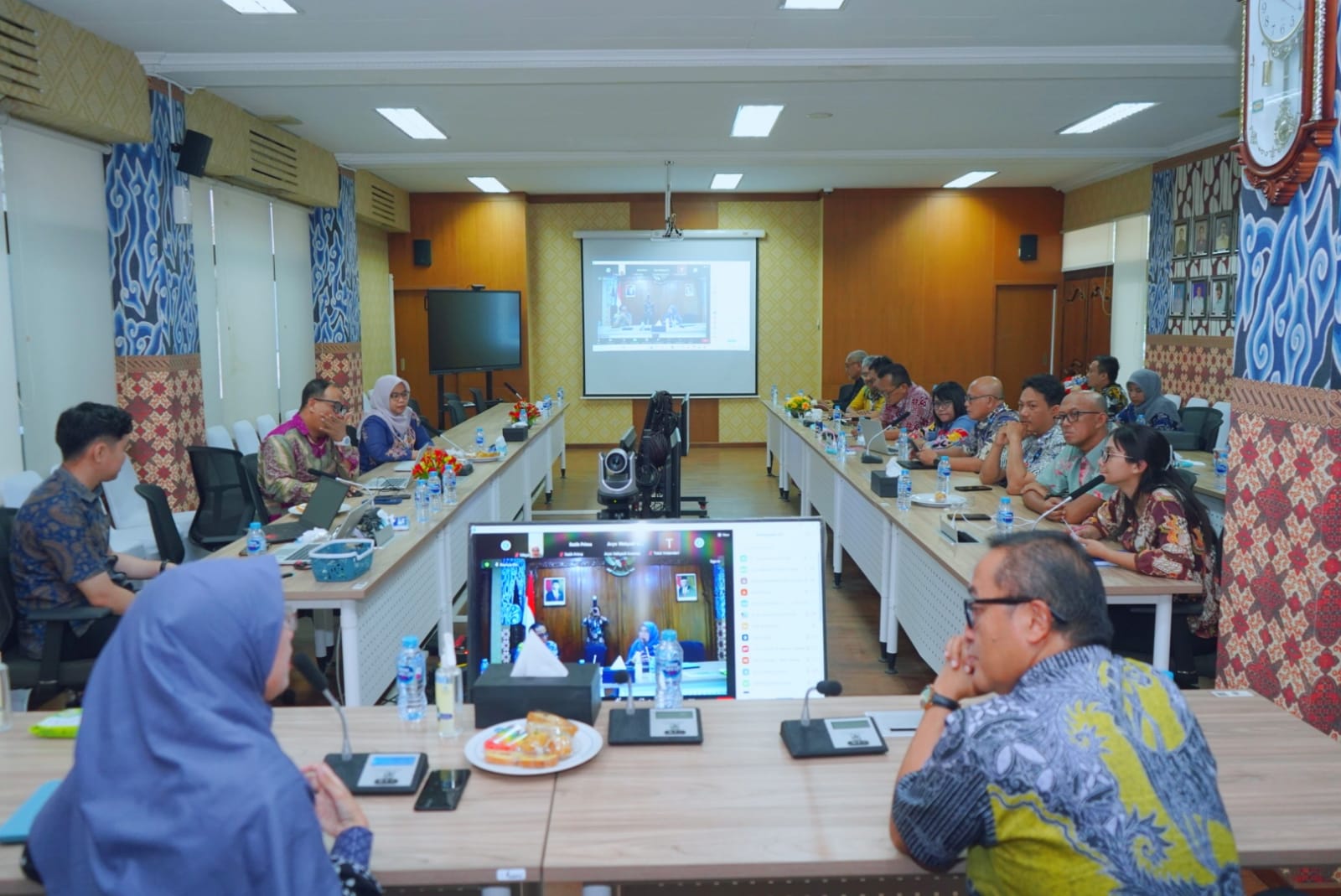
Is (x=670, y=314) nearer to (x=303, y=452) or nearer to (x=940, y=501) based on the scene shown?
→ (x=303, y=452)

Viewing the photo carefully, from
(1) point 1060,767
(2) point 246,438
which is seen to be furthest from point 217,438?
(1) point 1060,767

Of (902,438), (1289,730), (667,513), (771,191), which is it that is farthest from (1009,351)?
(1289,730)

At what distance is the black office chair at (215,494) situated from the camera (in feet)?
16.4

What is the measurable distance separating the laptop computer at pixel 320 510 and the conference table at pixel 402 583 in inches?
7.0

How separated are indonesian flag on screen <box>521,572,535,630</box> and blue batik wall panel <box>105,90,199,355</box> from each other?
503 centimetres

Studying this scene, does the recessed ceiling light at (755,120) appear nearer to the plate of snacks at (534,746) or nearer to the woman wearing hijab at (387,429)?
the woman wearing hijab at (387,429)

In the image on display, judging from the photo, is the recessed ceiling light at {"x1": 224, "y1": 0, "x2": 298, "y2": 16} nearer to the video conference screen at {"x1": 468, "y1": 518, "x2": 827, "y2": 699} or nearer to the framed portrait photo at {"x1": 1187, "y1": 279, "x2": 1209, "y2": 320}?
the video conference screen at {"x1": 468, "y1": 518, "x2": 827, "y2": 699}

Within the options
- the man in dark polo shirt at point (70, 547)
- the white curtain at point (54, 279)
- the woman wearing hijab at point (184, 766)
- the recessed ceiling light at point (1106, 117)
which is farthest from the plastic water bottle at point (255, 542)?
the recessed ceiling light at point (1106, 117)

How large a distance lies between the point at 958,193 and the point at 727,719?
36.2 ft

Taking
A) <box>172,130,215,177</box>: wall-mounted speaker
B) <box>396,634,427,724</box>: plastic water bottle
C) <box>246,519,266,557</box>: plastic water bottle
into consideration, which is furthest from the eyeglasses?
<box>172,130,215,177</box>: wall-mounted speaker

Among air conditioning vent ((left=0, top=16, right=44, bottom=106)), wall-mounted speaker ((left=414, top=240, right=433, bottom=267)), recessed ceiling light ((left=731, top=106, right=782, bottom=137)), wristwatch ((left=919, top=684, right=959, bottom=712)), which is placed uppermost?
recessed ceiling light ((left=731, top=106, right=782, bottom=137))

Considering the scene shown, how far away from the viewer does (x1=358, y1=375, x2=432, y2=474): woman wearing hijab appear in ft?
20.3

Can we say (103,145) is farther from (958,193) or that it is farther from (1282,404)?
(958,193)

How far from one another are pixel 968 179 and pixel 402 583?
9.25 meters
